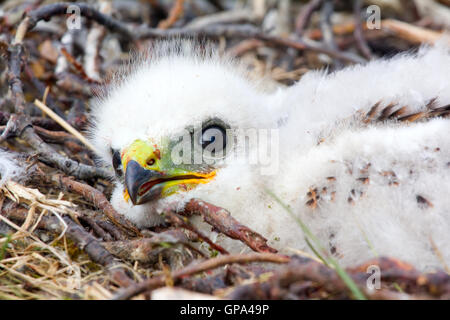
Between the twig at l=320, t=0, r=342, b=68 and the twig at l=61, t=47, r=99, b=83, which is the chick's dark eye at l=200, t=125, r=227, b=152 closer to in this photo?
the twig at l=61, t=47, r=99, b=83

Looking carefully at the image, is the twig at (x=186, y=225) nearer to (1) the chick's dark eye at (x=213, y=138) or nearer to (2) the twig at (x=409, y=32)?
(1) the chick's dark eye at (x=213, y=138)

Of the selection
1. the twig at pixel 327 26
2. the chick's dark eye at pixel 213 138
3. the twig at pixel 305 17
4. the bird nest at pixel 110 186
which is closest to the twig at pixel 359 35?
the bird nest at pixel 110 186

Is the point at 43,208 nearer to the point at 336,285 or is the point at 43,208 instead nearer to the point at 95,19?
the point at 336,285

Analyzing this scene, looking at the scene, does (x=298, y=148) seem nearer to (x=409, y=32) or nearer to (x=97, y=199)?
(x=97, y=199)

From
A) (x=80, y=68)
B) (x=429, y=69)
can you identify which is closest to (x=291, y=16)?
(x=80, y=68)

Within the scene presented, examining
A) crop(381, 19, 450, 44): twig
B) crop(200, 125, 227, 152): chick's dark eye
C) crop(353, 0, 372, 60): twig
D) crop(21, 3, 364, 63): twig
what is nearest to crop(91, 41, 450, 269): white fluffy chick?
crop(200, 125, 227, 152): chick's dark eye

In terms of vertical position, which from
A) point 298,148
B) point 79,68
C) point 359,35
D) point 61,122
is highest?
point 359,35

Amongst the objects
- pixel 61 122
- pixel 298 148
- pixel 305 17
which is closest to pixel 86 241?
pixel 298 148
